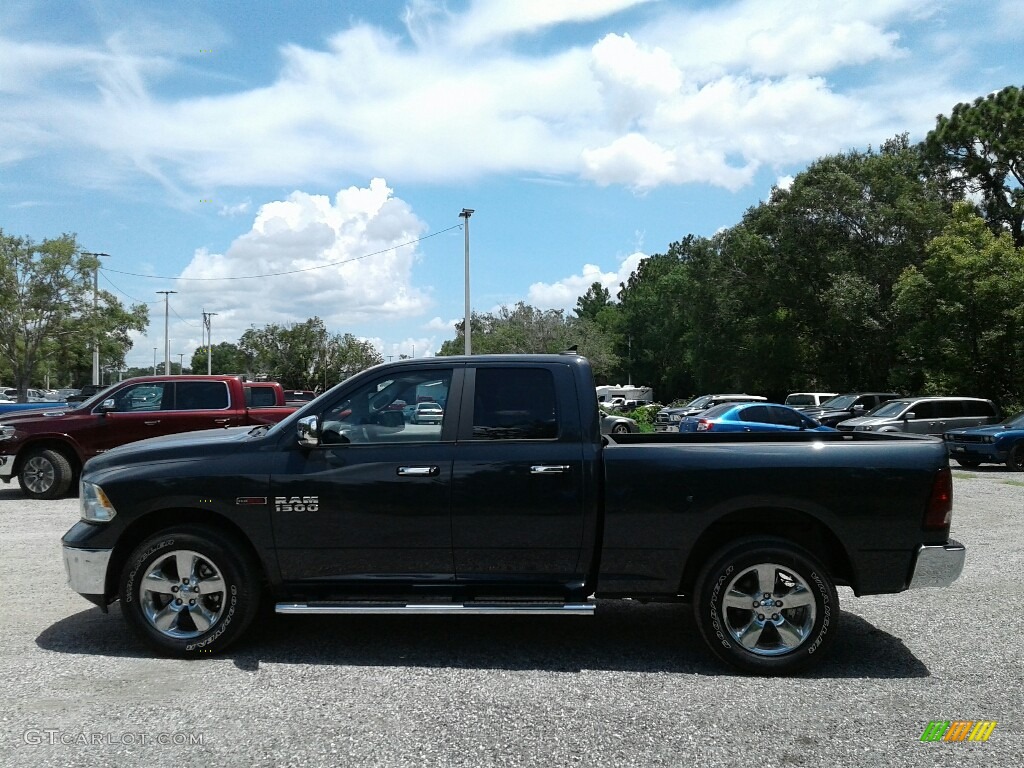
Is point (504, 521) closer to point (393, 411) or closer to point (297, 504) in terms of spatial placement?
point (393, 411)

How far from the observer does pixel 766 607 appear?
5246 mm

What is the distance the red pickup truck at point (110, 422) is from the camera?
12.9m

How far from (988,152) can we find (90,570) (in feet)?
150

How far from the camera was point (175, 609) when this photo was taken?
5.42 meters

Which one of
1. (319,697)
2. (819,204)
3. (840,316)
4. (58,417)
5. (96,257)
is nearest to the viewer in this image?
(319,697)

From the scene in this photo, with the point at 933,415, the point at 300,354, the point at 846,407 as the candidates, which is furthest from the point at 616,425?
the point at 300,354

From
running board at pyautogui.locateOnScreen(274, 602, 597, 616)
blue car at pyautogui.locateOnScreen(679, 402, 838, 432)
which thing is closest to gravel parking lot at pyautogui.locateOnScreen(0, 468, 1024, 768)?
running board at pyautogui.locateOnScreen(274, 602, 597, 616)

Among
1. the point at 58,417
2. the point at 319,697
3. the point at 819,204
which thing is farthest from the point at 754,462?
the point at 819,204

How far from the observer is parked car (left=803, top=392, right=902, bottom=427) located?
3013 centimetres

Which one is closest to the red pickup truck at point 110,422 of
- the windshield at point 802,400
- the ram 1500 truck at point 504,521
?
the ram 1500 truck at point 504,521

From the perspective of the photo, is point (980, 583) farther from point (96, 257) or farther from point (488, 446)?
point (96, 257)

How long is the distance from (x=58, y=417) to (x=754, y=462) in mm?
11273

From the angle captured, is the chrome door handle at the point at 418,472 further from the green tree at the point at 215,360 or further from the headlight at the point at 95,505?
the green tree at the point at 215,360

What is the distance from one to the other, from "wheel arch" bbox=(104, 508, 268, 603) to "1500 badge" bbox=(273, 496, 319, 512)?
0.33m
